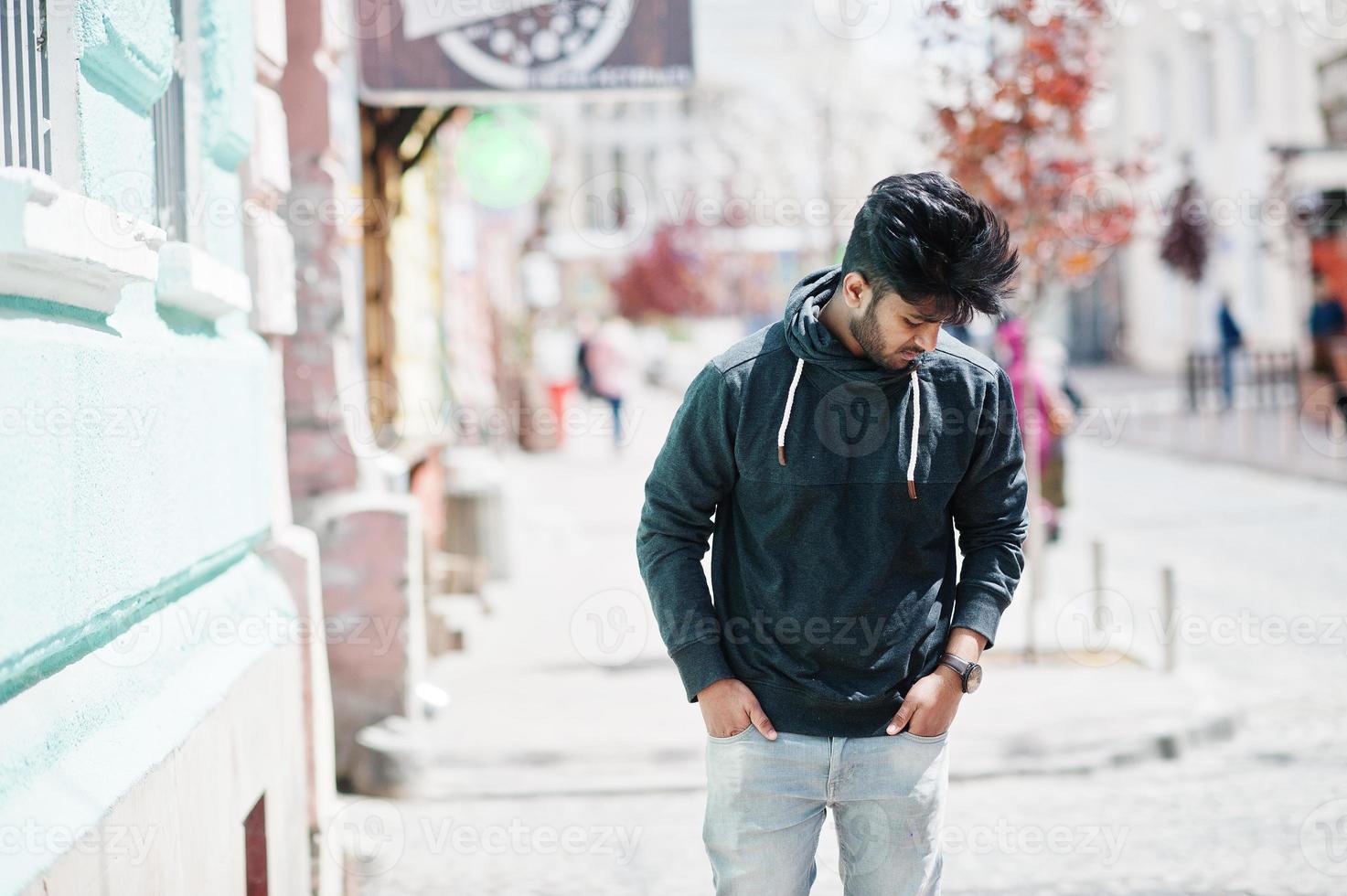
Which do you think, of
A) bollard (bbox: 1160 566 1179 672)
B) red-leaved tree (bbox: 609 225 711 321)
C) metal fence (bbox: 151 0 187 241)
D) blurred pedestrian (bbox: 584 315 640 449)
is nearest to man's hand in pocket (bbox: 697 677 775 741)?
metal fence (bbox: 151 0 187 241)

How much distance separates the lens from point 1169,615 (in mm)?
7723

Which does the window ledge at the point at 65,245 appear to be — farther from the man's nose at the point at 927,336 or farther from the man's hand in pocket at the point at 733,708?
the man's nose at the point at 927,336

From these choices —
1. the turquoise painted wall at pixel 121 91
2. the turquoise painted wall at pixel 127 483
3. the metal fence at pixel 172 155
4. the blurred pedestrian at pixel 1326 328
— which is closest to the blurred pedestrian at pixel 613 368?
the blurred pedestrian at pixel 1326 328

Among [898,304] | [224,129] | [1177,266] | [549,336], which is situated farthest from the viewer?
[549,336]

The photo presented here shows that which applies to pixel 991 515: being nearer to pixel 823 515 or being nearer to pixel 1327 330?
pixel 823 515

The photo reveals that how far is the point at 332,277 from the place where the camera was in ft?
22.2

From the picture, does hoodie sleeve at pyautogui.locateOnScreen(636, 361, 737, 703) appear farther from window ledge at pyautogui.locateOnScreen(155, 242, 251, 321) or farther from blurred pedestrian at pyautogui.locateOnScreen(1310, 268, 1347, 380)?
blurred pedestrian at pyautogui.locateOnScreen(1310, 268, 1347, 380)

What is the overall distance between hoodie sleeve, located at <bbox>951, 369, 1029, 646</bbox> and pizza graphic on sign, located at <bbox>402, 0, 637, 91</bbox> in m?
4.82

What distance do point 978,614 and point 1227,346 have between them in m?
23.0

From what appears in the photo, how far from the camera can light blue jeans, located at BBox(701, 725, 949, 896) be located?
2883 mm

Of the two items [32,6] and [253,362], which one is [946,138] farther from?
[32,6]

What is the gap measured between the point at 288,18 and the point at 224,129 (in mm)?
→ 2291

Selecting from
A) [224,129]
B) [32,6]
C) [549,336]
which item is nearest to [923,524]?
[32,6]

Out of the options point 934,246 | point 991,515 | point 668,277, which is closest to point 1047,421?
point 991,515
